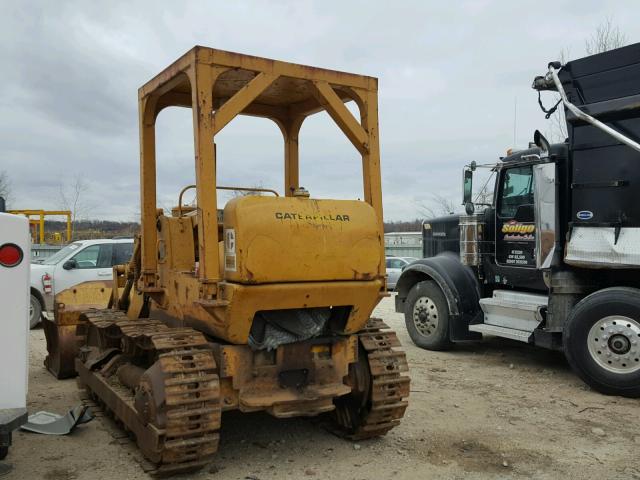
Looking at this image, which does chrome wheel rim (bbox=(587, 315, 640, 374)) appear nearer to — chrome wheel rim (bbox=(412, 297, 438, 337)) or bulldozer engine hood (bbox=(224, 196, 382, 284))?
chrome wheel rim (bbox=(412, 297, 438, 337))

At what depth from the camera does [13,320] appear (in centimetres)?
369

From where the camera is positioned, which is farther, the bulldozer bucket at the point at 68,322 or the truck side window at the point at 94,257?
the truck side window at the point at 94,257

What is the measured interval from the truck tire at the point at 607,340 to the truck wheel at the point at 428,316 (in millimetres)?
2375

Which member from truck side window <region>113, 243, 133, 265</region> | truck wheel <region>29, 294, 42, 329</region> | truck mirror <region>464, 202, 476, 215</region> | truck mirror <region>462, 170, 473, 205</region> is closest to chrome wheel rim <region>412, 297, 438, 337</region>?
truck mirror <region>464, 202, 476, 215</region>

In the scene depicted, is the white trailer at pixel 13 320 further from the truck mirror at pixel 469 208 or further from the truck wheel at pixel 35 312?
the truck wheel at pixel 35 312

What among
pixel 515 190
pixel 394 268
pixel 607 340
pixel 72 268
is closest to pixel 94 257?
pixel 72 268

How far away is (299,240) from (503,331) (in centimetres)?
485

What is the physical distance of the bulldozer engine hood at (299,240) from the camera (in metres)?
4.25

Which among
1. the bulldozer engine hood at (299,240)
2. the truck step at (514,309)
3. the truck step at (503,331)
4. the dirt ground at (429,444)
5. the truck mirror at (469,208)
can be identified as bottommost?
the dirt ground at (429,444)

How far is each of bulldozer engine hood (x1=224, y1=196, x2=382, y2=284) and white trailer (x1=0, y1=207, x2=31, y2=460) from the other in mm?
1304

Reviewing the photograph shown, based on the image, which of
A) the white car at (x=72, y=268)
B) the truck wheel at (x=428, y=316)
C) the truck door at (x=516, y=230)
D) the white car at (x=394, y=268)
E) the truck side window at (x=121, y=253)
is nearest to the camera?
the truck door at (x=516, y=230)

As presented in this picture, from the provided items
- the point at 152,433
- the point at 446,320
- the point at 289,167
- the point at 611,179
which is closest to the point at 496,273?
the point at 446,320

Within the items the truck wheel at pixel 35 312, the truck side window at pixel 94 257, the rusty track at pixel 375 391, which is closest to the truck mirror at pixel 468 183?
the rusty track at pixel 375 391

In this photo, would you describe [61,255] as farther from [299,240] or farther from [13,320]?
[299,240]
